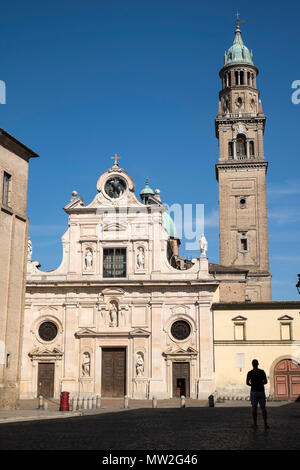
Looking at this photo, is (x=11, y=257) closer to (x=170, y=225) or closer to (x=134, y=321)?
(x=134, y=321)

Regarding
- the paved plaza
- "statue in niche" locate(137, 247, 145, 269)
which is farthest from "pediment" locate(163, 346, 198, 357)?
the paved plaza

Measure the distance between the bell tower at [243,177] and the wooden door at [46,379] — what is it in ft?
73.5

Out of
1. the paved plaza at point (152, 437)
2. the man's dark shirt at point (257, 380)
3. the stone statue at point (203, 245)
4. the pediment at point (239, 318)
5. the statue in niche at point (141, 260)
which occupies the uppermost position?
the stone statue at point (203, 245)

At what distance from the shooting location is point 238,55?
66750mm

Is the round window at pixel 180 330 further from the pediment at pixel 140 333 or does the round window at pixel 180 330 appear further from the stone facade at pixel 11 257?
the stone facade at pixel 11 257

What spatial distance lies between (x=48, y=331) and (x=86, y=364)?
148 inches

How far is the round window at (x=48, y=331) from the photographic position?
1687 inches

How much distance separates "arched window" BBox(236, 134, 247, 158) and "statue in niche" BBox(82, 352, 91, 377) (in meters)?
30.4

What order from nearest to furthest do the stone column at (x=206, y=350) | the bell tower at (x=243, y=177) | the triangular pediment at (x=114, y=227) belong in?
the stone column at (x=206, y=350)
the triangular pediment at (x=114, y=227)
the bell tower at (x=243, y=177)

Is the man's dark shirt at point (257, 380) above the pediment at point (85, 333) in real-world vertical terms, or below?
below

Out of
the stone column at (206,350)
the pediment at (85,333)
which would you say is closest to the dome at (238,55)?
the stone column at (206,350)

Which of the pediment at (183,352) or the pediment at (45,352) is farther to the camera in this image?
the pediment at (45,352)

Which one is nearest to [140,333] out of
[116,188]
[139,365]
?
[139,365]
